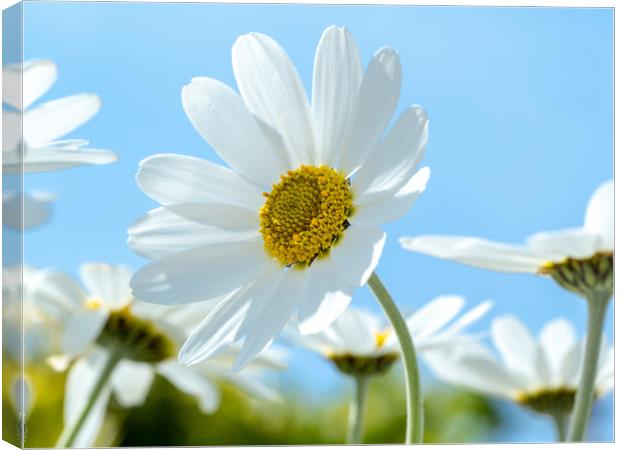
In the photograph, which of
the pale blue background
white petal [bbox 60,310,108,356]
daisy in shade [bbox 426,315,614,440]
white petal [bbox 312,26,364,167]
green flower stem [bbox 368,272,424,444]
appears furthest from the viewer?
the pale blue background

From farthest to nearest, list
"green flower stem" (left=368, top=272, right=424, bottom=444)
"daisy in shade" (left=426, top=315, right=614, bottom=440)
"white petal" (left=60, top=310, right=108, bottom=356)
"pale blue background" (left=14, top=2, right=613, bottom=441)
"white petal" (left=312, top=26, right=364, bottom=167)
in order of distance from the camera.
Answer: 1. "pale blue background" (left=14, top=2, right=613, bottom=441)
2. "daisy in shade" (left=426, top=315, right=614, bottom=440)
3. "white petal" (left=60, top=310, right=108, bottom=356)
4. "white petal" (left=312, top=26, right=364, bottom=167)
5. "green flower stem" (left=368, top=272, right=424, bottom=444)

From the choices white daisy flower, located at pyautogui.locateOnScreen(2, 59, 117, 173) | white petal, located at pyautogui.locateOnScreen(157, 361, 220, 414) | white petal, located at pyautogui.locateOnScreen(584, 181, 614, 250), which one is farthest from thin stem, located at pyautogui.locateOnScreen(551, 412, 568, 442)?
white daisy flower, located at pyautogui.locateOnScreen(2, 59, 117, 173)

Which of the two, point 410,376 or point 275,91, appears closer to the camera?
point 410,376

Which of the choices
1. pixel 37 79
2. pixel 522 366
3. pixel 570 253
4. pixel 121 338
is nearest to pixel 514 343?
pixel 522 366

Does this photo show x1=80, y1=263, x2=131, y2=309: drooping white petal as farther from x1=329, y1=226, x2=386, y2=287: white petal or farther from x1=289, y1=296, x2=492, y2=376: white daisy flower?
x1=329, y1=226, x2=386, y2=287: white petal

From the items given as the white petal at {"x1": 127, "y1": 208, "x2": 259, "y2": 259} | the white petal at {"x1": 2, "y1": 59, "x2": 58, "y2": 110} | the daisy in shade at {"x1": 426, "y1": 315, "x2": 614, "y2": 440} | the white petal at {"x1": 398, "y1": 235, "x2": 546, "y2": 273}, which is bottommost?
the daisy in shade at {"x1": 426, "y1": 315, "x2": 614, "y2": 440}

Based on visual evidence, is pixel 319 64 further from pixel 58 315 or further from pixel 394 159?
pixel 58 315

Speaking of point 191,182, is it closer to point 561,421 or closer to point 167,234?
point 167,234
